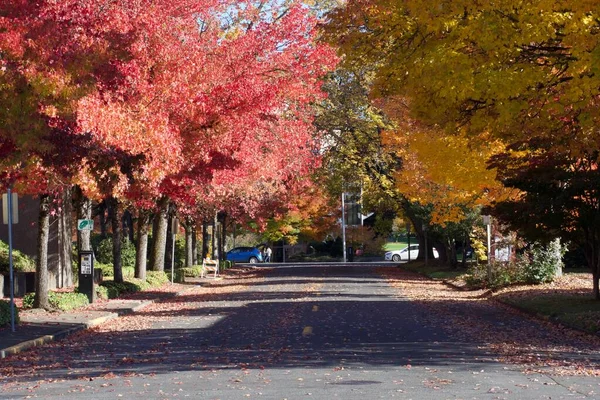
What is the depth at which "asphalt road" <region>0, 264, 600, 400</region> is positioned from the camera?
1152cm

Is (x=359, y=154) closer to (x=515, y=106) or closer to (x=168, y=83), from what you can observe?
(x=168, y=83)

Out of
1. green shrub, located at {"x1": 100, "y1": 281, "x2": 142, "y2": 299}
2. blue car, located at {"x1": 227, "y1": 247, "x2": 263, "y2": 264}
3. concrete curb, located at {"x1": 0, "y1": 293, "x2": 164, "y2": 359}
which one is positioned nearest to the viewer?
concrete curb, located at {"x1": 0, "y1": 293, "x2": 164, "y2": 359}

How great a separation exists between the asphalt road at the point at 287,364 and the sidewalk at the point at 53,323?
624 mm

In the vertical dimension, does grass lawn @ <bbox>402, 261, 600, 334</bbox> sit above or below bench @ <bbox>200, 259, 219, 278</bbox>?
below

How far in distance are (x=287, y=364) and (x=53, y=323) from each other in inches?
375

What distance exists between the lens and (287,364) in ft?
46.2

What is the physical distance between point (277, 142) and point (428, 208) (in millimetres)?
14240

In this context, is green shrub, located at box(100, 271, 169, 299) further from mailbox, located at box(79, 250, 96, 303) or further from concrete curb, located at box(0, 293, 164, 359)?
concrete curb, located at box(0, 293, 164, 359)

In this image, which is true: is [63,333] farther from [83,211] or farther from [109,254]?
[109,254]

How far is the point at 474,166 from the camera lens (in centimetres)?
3234

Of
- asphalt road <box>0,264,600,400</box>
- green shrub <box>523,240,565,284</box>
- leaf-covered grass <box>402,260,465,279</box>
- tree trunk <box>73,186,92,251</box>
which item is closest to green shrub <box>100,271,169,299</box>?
tree trunk <box>73,186,92,251</box>

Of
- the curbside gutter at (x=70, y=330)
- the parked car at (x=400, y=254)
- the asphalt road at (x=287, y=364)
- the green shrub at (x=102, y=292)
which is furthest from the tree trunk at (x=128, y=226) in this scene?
the asphalt road at (x=287, y=364)

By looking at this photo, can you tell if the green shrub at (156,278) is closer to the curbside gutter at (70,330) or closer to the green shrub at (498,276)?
the curbside gutter at (70,330)

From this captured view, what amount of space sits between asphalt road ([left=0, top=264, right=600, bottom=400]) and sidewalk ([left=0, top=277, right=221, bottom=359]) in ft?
2.05
